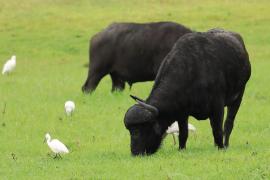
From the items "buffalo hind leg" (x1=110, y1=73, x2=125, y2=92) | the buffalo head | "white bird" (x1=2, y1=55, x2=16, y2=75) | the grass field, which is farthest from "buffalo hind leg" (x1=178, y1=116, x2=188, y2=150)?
"white bird" (x1=2, y1=55, x2=16, y2=75)

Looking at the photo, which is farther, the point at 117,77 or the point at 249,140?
the point at 117,77

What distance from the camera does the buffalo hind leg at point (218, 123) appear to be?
1233 centimetres

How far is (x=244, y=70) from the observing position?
13.4 metres

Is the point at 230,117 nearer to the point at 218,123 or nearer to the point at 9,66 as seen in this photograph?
the point at 218,123

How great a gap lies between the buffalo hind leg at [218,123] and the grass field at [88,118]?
0.56ft

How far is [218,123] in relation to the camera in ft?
40.8

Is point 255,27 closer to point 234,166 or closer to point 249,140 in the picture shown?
point 249,140

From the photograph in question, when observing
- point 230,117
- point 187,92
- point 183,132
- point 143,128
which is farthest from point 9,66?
point 143,128

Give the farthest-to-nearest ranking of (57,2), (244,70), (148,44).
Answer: (57,2) < (148,44) < (244,70)

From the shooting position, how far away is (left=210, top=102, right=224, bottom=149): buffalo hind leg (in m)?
12.3

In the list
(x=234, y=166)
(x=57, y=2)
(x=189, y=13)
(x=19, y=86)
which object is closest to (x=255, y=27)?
(x=189, y=13)

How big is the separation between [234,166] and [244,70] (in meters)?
3.20

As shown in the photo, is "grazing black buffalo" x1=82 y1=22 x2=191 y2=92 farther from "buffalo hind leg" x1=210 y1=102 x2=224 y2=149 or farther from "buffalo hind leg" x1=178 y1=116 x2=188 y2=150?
"buffalo hind leg" x1=210 y1=102 x2=224 y2=149

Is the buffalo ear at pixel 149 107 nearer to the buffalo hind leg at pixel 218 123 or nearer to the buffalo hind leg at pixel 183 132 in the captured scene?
the buffalo hind leg at pixel 183 132
